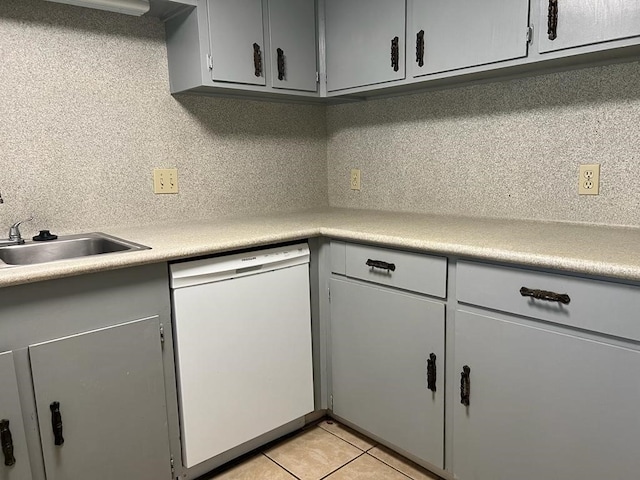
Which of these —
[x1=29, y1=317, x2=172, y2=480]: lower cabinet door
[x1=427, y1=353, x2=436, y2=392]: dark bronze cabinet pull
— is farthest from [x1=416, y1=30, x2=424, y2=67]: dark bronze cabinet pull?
[x1=29, y1=317, x2=172, y2=480]: lower cabinet door

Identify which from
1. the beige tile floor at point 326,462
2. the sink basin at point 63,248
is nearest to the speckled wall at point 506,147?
the beige tile floor at point 326,462

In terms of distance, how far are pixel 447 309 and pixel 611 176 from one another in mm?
804

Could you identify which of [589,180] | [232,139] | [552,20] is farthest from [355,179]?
[552,20]

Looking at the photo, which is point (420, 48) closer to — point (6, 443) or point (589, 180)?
point (589, 180)

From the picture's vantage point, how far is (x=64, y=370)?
54.3 inches

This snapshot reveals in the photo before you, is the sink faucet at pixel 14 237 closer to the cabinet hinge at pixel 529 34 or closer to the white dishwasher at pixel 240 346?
the white dishwasher at pixel 240 346

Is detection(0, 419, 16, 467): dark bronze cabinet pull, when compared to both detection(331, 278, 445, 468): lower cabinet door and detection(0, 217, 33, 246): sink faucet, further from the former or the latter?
detection(331, 278, 445, 468): lower cabinet door

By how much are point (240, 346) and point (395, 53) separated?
135 cm

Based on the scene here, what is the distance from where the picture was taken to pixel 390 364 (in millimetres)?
1787

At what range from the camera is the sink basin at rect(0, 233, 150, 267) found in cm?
168

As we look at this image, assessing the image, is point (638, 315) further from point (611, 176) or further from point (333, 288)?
point (333, 288)

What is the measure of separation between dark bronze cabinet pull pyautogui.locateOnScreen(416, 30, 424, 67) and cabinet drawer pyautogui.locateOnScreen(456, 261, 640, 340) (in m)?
0.89

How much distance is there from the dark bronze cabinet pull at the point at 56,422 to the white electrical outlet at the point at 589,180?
1925mm

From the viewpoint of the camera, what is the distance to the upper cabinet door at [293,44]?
2.14 m
